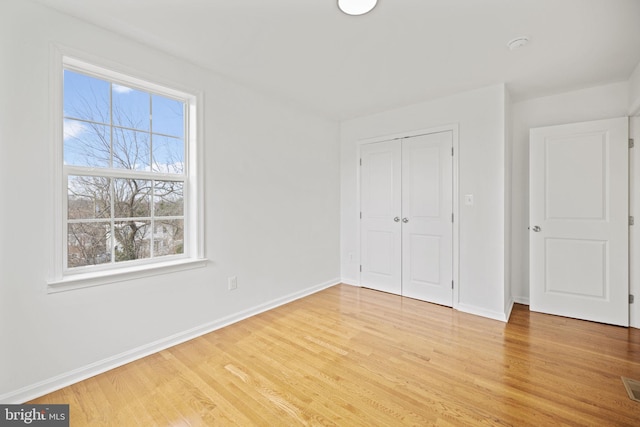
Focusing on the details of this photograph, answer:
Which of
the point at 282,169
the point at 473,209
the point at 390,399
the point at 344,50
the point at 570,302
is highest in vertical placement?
the point at 344,50

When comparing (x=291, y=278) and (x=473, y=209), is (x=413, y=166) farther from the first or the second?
(x=291, y=278)

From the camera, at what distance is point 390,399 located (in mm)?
1752

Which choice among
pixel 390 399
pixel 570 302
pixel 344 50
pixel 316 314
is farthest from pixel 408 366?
pixel 344 50

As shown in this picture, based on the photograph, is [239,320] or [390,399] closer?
[390,399]

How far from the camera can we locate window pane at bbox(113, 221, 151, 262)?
2.24 m

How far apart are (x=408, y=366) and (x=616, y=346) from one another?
1877 millimetres

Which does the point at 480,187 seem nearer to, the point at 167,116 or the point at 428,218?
the point at 428,218

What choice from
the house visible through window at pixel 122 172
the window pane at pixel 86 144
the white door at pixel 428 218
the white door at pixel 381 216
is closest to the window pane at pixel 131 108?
the house visible through window at pixel 122 172

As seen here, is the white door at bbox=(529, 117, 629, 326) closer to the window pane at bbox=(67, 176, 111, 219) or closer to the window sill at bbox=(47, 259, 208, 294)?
the window sill at bbox=(47, 259, 208, 294)

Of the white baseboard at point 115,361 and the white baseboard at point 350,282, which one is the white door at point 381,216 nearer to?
the white baseboard at point 350,282

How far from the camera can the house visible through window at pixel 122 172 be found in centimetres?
203

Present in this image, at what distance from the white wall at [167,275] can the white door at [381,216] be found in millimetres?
579
